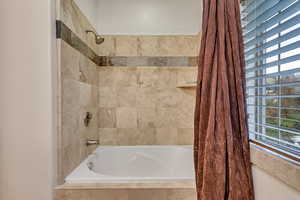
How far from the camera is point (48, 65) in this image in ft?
4.66

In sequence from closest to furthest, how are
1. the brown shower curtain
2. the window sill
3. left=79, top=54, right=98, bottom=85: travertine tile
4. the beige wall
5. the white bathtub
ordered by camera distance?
1. the window sill
2. the brown shower curtain
3. the beige wall
4. left=79, top=54, right=98, bottom=85: travertine tile
5. the white bathtub

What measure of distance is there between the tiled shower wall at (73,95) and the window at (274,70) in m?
1.24

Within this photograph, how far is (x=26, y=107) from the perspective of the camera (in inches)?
56.1

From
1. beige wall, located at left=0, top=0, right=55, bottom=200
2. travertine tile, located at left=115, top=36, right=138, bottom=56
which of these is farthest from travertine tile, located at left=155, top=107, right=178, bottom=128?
beige wall, located at left=0, top=0, right=55, bottom=200

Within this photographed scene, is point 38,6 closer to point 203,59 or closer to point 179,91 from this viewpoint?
point 203,59

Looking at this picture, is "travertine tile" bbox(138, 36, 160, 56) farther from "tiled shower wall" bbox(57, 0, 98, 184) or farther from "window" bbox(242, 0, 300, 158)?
"window" bbox(242, 0, 300, 158)

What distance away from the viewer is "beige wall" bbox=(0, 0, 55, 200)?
1413mm

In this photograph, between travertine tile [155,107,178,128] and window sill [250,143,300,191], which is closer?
window sill [250,143,300,191]

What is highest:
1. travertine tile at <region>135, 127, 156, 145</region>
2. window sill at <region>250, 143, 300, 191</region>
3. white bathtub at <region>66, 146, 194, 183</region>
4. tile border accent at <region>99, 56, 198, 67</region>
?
tile border accent at <region>99, 56, 198, 67</region>

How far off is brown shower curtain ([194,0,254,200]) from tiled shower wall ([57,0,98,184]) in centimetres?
Answer: 103

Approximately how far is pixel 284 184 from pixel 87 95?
1843 millimetres

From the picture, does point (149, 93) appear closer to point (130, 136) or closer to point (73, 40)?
point (130, 136)

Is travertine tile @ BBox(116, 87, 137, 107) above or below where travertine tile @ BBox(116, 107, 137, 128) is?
above

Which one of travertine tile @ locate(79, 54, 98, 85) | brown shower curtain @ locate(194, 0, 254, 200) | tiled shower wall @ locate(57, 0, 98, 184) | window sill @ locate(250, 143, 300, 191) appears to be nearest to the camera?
window sill @ locate(250, 143, 300, 191)
